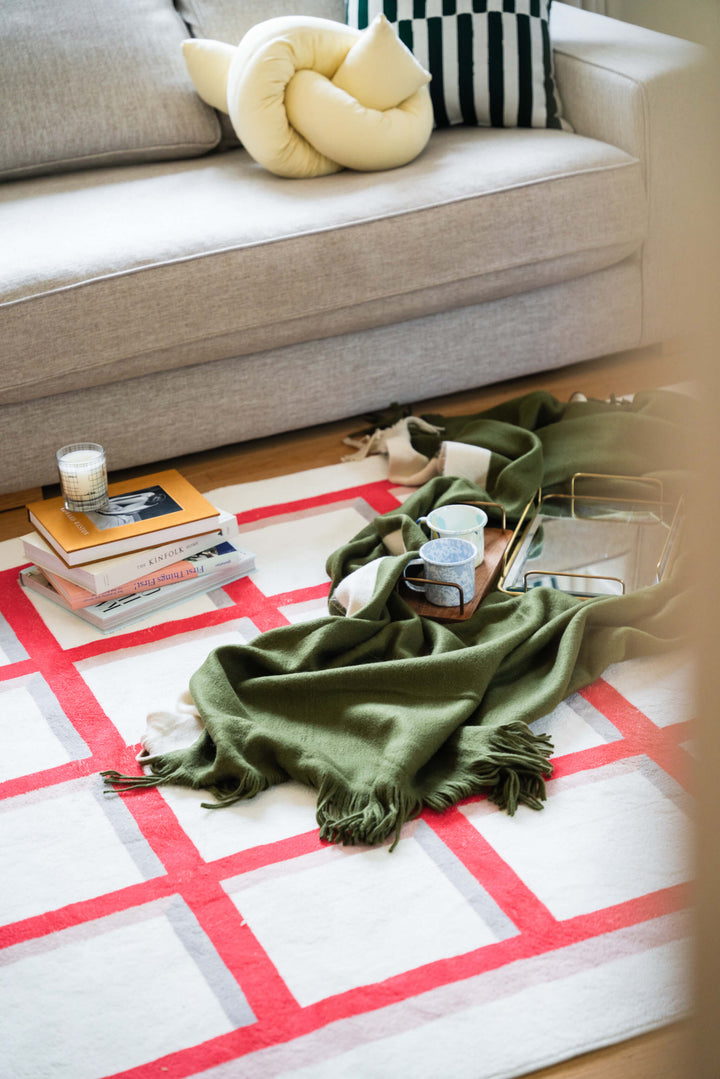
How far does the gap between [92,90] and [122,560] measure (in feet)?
3.90

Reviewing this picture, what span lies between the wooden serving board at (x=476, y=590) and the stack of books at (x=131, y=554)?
0.34 meters

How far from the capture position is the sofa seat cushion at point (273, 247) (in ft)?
6.32

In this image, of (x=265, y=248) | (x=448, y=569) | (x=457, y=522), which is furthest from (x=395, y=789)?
(x=265, y=248)

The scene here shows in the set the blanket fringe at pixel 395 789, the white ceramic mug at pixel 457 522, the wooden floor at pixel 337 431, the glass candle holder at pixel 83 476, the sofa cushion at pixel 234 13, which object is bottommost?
the wooden floor at pixel 337 431

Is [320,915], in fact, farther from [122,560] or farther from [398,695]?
[122,560]

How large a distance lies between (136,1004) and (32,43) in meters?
2.03

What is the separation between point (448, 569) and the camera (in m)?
1.64

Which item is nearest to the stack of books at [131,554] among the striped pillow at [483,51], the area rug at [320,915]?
the area rug at [320,915]

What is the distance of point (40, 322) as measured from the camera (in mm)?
1889

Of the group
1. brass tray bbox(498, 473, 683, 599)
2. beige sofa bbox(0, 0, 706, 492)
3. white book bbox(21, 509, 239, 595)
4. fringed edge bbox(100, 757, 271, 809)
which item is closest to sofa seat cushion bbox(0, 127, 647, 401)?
beige sofa bbox(0, 0, 706, 492)

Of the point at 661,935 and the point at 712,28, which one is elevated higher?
the point at 712,28

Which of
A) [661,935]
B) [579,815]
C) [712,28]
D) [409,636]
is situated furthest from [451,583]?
[712,28]

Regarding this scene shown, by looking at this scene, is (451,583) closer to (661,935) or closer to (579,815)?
(579,815)

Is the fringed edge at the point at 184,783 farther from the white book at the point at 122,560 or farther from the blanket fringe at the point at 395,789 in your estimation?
the white book at the point at 122,560
